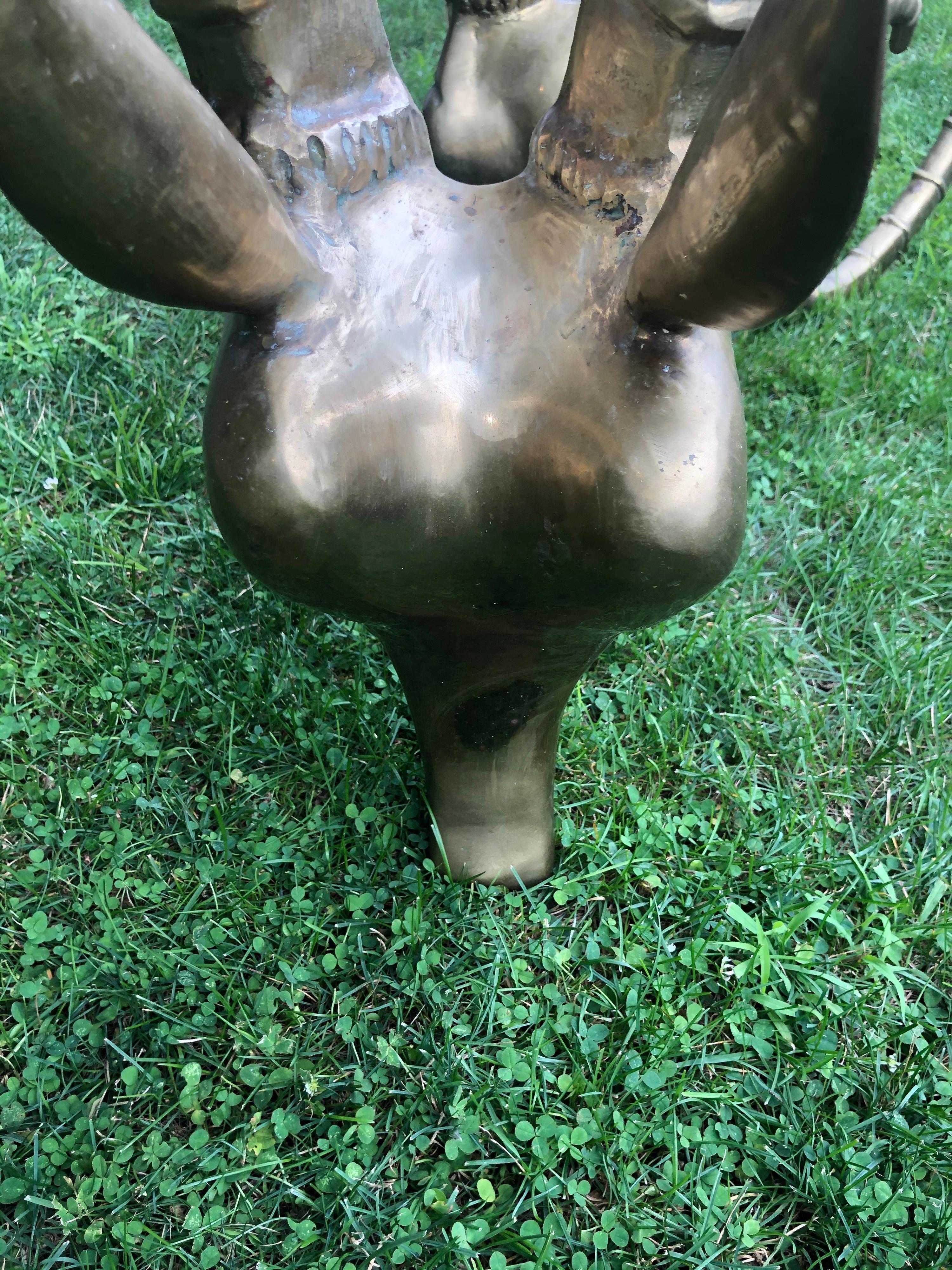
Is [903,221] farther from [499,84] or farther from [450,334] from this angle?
[450,334]

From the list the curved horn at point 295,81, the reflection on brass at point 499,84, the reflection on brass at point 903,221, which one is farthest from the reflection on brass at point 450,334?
the reflection on brass at point 903,221

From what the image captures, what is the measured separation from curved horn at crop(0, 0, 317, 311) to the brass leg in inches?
14.9

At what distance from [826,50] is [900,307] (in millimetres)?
1974

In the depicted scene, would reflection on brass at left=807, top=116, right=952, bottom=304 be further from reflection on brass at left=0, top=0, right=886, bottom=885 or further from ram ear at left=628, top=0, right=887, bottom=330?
ram ear at left=628, top=0, right=887, bottom=330

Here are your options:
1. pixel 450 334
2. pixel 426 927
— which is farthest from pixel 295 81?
pixel 426 927

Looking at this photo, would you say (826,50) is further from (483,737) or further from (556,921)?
(556,921)

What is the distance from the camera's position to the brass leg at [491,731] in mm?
973

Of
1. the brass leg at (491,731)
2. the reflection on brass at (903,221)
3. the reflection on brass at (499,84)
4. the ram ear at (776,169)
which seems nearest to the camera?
the ram ear at (776,169)

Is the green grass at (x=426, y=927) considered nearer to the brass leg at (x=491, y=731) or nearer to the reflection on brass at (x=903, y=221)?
the brass leg at (x=491, y=731)

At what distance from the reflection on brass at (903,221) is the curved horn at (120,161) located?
6.34 feet

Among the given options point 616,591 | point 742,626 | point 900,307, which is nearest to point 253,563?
point 616,591

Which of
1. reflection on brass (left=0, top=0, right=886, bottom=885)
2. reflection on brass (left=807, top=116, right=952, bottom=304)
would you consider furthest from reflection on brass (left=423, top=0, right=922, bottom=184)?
reflection on brass (left=807, top=116, right=952, bottom=304)

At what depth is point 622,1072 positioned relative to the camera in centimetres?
109

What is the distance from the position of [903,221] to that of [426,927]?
205 cm
